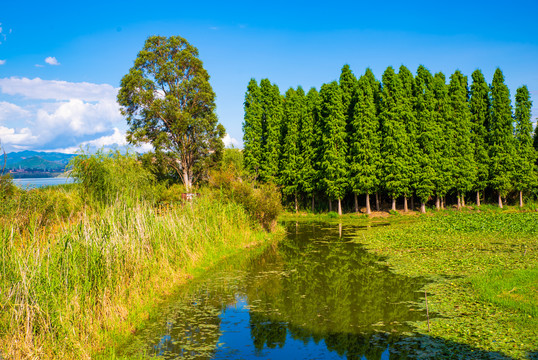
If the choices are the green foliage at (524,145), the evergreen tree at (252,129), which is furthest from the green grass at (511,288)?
the evergreen tree at (252,129)

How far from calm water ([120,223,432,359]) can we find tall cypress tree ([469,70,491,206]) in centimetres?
2671

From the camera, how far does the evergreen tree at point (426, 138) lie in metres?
36.7

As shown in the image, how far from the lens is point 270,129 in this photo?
44750 millimetres

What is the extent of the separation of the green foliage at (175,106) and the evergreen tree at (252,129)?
525 cm

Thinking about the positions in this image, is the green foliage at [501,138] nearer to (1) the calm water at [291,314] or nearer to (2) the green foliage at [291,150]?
(2) the green foliage at [291,150]

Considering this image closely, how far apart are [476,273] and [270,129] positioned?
32.3 meters

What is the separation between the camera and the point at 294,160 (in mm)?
42125

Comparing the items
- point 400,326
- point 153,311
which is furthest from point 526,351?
point 153,311

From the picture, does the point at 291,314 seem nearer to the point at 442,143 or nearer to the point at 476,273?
the point at 476,273

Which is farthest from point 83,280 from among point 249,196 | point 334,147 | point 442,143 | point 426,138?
point 442,143

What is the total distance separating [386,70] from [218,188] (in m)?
22.3

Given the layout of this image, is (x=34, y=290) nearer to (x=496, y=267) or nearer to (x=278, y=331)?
(x=278, y=331)

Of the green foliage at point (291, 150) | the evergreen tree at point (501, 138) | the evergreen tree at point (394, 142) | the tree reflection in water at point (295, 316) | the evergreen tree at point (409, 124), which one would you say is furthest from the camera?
the green foliage at point (291, 150)

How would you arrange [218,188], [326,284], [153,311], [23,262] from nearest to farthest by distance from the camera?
1. [23,262]
2. [153,311]
3. [326,284]
4. [218,188]
